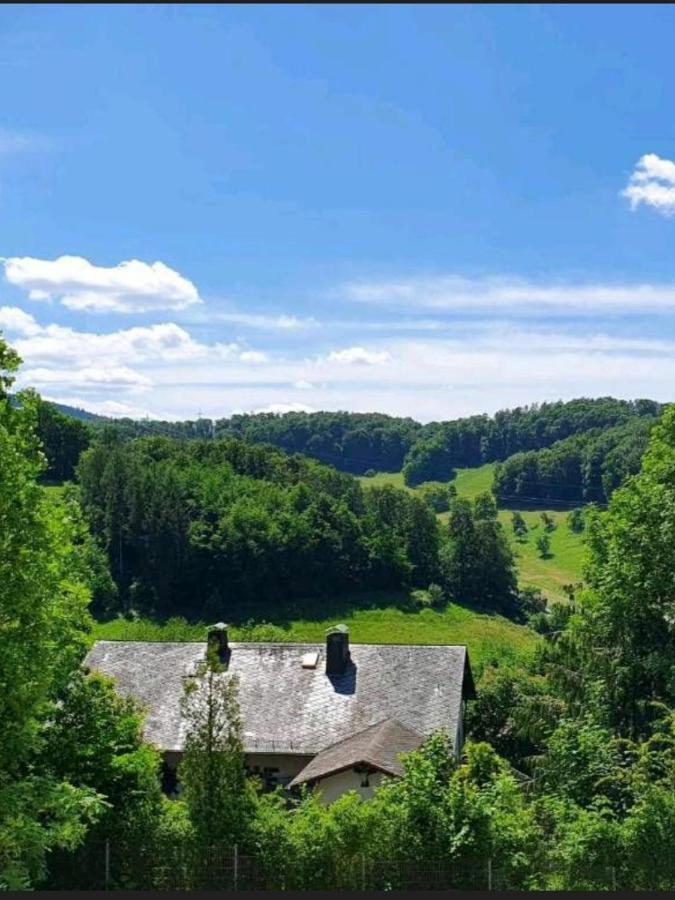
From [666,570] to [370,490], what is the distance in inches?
3377

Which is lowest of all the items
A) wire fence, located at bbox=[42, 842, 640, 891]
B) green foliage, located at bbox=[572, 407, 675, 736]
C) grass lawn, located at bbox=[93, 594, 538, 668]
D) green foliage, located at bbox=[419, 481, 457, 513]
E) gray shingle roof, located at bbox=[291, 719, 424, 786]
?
grass lawn, located at bbox=[93, 594, 538, 668]

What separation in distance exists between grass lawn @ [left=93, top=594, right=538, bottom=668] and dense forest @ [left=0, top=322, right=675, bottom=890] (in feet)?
142

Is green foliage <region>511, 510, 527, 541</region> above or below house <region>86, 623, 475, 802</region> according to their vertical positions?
below

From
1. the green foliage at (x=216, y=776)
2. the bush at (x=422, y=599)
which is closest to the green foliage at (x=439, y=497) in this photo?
the bush at (x=422, y=599)

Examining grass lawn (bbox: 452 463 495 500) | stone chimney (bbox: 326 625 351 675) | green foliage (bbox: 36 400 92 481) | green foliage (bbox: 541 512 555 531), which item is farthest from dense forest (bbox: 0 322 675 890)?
grass lawn (bbox: 452 463 495 500)

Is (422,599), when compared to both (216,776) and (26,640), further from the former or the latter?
(26,640)

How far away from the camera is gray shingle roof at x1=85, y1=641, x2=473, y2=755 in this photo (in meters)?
28.1

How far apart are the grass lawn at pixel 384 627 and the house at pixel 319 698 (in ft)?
107

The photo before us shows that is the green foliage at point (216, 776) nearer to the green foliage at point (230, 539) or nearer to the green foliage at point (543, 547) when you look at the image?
the green foliage at point (230, 539)

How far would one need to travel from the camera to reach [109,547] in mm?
87938

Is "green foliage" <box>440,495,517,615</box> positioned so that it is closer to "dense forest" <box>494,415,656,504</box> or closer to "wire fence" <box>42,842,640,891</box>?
"dense forest" <box>494,415,656,504</box>

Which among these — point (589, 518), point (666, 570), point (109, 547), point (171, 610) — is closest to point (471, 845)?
point (666, 570)

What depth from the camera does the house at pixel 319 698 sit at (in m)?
25.6

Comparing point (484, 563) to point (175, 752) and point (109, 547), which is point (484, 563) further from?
point (175, 752)
